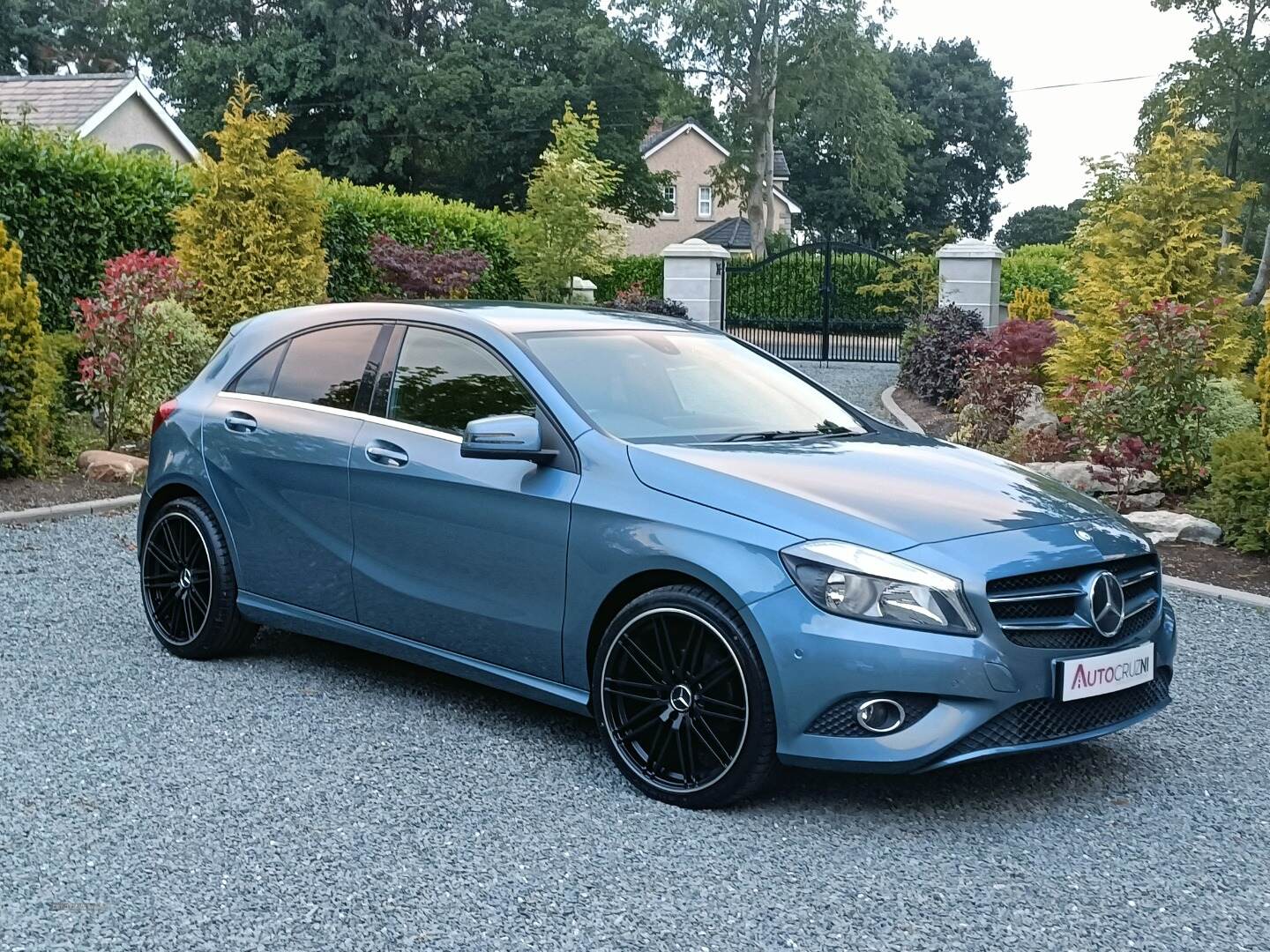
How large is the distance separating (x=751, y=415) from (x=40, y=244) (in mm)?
12071

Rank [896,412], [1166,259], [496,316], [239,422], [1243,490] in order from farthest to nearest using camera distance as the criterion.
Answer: [896,412] < [1166,259] < [1243,490] < [239,422] < [496,316]

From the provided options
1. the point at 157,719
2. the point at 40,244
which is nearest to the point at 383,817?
the point at 157,719

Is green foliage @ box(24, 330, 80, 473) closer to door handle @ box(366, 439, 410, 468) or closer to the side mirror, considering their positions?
door handle @ box(366, 439, 410, 468)

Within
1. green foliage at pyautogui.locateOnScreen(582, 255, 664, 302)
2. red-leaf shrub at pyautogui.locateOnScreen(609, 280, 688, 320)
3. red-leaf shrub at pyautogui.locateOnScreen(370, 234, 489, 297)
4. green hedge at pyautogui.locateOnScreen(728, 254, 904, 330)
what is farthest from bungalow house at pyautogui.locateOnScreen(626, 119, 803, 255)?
red-leaf shrub at pyautogui.locateOnScreen(370, 234, 489, 297)

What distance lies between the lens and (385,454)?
538 cm

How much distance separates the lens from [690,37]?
4438cm

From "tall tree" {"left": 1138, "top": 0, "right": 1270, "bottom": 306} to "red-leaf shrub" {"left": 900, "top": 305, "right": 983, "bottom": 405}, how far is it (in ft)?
74.3

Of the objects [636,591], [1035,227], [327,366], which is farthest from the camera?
[1035,227]

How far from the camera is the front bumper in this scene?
4.08 metres

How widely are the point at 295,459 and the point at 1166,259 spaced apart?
9153 mm

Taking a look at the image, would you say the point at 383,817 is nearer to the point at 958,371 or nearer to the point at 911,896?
the point at 911,896

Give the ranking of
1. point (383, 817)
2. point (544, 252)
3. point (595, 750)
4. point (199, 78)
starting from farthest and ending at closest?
point (199, 78)
point (544, 252)
point (595, 750)
point (383, 817)

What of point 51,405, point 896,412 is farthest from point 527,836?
point 896,412

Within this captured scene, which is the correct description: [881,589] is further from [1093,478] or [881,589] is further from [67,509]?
[67,509]
